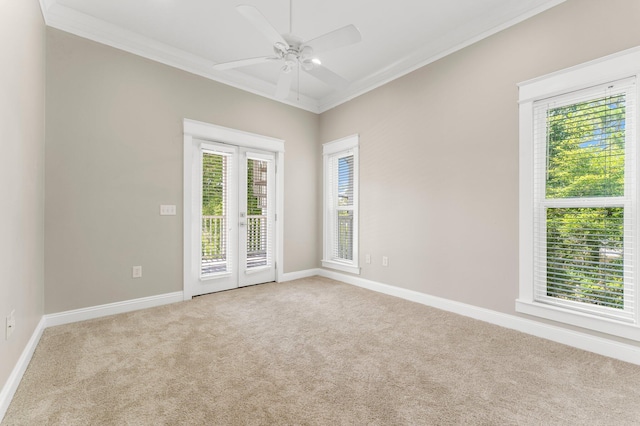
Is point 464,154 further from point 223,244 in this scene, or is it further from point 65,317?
point 65,317

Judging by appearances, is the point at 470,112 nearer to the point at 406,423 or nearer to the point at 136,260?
the point at 406,423

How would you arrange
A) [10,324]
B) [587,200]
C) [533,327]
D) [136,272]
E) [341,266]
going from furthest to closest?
[341,266], [136,272], [533,327], [587,200], [10,324]

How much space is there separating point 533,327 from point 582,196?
1.16 m

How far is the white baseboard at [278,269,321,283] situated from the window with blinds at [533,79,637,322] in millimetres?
3077

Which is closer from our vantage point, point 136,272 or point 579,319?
point 579,319

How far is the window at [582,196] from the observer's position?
206cm

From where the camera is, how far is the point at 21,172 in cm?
192

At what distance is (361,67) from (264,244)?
2812 mm

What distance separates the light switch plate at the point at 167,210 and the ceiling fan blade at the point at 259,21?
88.3 inches

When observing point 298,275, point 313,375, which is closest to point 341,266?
point 298,275

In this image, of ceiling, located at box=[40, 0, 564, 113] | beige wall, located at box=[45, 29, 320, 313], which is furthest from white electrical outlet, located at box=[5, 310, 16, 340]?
ceiling, located at box=[40, 0, 564, 113]

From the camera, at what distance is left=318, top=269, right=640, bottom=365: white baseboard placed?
204cm

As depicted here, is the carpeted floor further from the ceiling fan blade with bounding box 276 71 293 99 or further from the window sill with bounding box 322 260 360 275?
the ceiling fan blade with bounding box 276 71 293 99

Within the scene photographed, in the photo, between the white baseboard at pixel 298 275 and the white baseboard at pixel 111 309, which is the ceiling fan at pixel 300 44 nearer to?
the white baseboard at pixel 111 309
